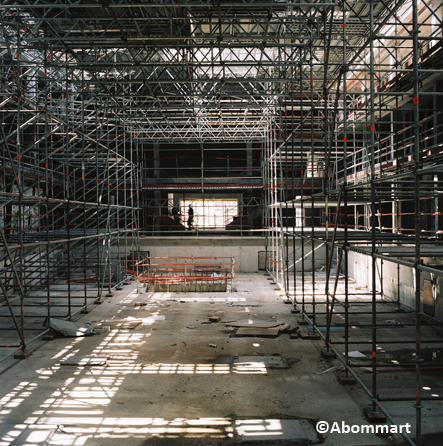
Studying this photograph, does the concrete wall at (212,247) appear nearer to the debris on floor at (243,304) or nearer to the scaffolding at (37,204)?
the scaffolding at (37,204)

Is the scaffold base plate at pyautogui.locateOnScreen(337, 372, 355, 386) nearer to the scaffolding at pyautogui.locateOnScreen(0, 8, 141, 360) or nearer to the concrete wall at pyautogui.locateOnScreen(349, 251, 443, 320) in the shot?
the concrete wall at pyautogui.locateOnScreen(349, 251, 443, 320)

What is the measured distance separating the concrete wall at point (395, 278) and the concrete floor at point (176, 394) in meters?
3.94

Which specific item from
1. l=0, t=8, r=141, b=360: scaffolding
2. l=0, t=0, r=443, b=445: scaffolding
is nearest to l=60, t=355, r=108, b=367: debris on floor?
l=0, t=8, r=141, b=360: scaffolding

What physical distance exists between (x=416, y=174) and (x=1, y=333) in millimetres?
10491

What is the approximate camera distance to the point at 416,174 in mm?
4516

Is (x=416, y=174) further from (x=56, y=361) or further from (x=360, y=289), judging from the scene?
→ (x=360, y=289)

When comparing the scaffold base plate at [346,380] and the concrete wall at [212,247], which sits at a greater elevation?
the concrete wall at [212,247]

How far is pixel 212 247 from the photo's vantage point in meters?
20.9

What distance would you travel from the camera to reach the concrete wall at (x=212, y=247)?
67.9 ft

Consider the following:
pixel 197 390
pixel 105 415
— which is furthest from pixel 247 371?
pixel 105 415

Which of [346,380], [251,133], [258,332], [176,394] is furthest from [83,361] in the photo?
[251,133]

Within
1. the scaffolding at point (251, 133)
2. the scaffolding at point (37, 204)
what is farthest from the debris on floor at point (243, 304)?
the scaffolding at point (37, 204)

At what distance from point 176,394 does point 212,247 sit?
14.3 m

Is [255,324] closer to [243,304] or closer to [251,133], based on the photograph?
[243,304]
